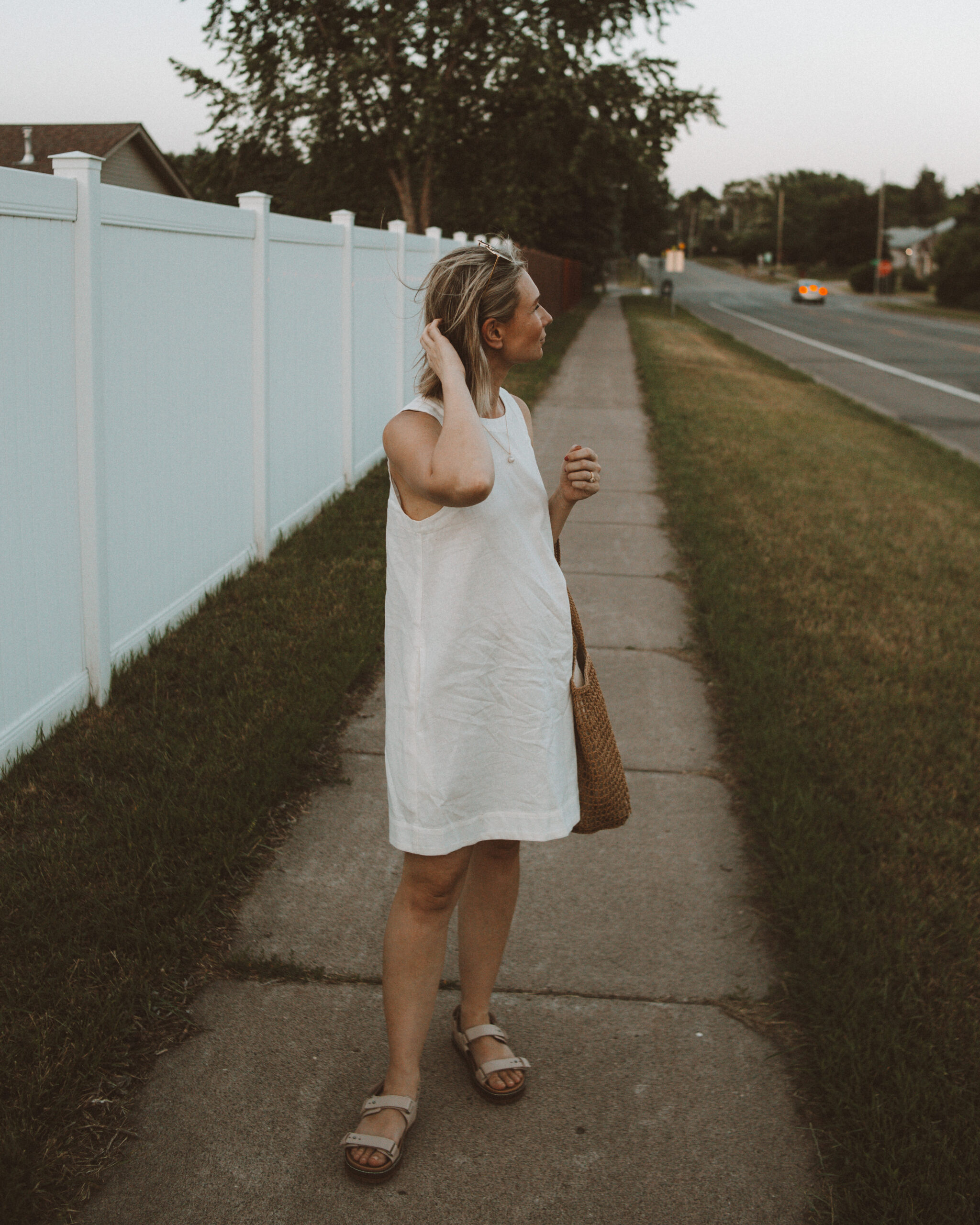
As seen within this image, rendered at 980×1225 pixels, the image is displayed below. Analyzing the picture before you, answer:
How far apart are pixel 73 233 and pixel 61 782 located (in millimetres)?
1847

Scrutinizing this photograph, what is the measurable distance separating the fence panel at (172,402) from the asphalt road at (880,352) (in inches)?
375

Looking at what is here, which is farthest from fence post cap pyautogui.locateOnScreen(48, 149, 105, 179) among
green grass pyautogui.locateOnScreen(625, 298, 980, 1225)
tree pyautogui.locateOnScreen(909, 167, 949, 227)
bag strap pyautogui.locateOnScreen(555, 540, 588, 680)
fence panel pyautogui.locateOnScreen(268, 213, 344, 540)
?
tree pyautogui.locateOnScreen(909, 167, 949, 227)

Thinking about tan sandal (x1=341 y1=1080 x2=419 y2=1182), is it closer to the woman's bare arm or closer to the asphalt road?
the woman's bare arm

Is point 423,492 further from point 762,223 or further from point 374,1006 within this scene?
point 762,223

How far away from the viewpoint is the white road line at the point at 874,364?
20.0m

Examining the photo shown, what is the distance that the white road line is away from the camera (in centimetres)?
1998

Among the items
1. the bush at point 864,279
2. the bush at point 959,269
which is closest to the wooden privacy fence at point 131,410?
the bush at point 959,269

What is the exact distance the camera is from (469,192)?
2978cm

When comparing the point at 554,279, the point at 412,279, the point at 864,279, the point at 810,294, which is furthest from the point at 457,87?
the point at 864,279

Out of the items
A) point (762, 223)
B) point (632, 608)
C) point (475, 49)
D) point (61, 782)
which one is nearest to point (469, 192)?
point (475, 49)

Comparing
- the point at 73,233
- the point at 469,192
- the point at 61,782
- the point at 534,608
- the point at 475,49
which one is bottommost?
the point at 61,782

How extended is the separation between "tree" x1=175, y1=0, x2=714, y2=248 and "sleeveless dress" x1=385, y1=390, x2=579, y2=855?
26.0 m

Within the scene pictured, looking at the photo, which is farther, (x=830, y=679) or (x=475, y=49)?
(x=475, y=49)

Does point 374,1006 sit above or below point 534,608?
below
